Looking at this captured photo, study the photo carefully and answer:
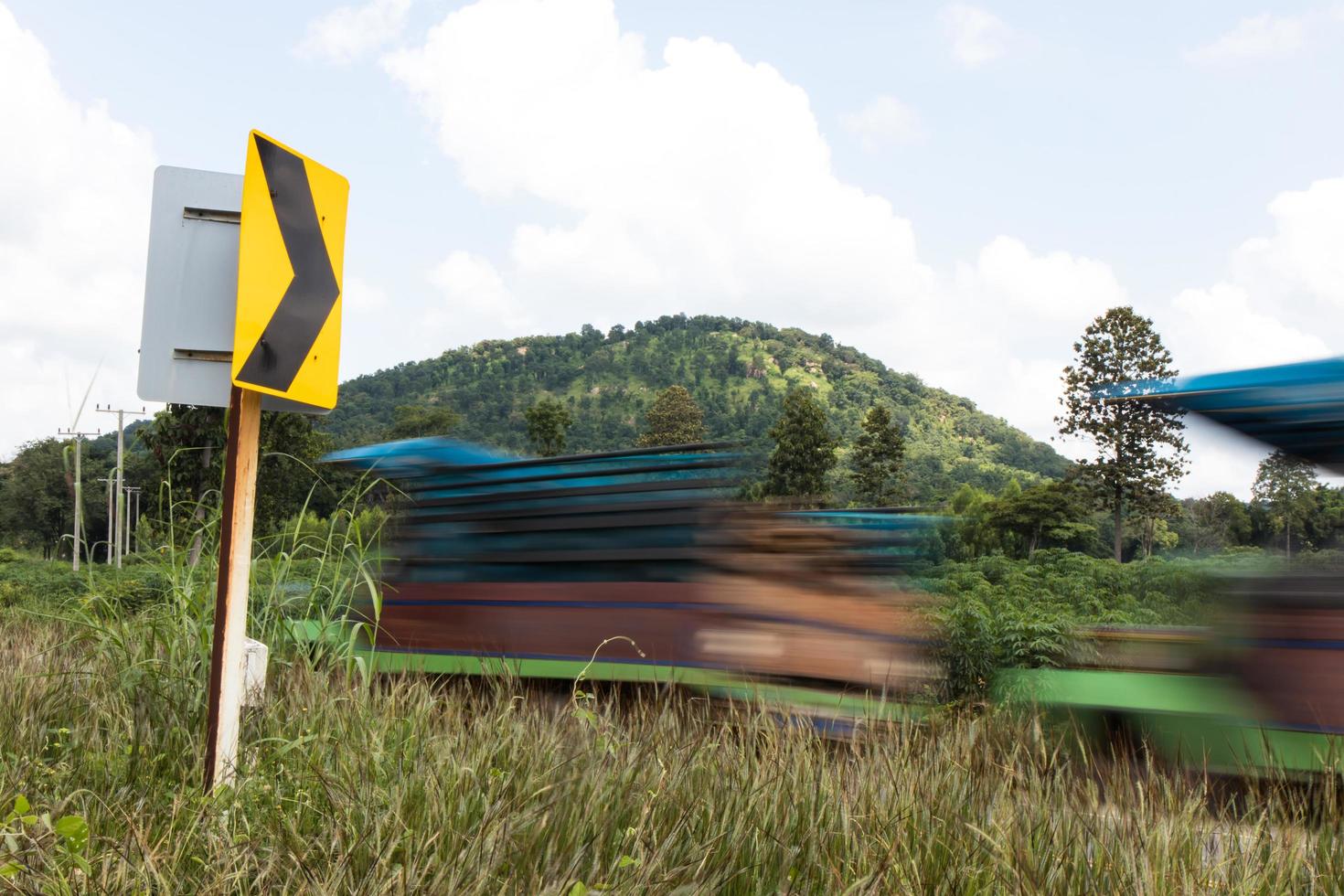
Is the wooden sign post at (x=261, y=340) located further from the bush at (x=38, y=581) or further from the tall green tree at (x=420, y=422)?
the tall green tree at (x=420, y=422)

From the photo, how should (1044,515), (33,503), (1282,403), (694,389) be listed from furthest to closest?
(694,389), (33,503), (1044,515), (1282,403)

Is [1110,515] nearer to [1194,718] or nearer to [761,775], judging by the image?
[1194,718]

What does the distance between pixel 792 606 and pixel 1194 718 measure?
2.23m

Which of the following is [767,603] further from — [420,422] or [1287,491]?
[420,422]

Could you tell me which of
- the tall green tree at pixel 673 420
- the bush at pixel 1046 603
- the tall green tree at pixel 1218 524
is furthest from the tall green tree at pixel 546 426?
the tall green tree at pixel 1218 524

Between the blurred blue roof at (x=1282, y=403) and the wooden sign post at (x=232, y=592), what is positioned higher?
the blurred blue roof at (x=1282, y=403)

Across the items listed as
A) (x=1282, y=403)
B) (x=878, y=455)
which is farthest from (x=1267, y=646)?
(x=878, y=455)

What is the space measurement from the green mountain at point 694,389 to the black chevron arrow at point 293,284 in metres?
69.4

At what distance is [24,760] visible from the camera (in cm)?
419

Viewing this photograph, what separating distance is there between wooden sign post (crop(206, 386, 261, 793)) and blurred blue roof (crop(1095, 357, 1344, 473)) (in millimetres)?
4231

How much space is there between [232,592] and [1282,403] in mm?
4600

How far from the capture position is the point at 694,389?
113750mm

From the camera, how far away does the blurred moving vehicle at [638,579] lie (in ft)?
19.6

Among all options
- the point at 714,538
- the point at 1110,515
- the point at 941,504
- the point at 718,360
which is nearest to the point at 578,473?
the point at 714,538
